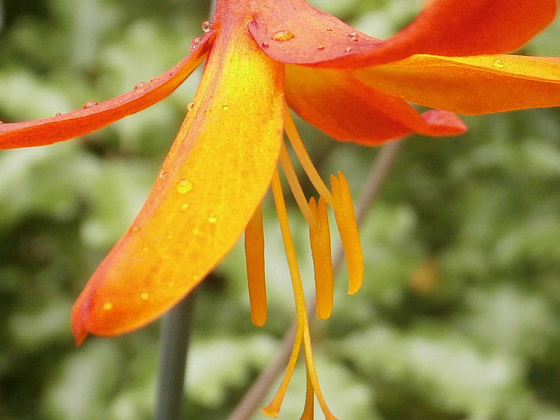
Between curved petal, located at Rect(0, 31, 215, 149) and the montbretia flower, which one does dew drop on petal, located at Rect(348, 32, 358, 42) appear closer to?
the montbretia flower

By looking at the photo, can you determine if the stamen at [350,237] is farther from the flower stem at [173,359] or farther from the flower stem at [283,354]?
the flower stem at [283,354]

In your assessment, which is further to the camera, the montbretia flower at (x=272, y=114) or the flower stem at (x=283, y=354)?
the flower stem at (x=283, y=354)

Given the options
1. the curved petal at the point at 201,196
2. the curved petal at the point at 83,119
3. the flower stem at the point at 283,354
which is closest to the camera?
the curved petal at the point at 201,196

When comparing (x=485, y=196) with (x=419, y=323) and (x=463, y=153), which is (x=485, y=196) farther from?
(x=419, y=323)

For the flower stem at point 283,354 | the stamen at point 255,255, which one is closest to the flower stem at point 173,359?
the stamen at point 255,255

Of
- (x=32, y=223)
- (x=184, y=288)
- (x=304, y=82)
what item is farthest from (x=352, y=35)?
(x=32, y=223)

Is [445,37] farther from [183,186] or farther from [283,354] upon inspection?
[283,354]
